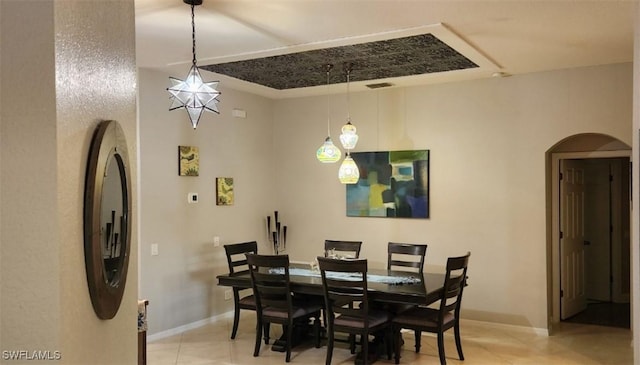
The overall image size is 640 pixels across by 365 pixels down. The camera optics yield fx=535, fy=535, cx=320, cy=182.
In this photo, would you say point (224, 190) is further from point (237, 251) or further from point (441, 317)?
point (441, 317)

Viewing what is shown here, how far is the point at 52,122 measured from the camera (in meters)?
1.45

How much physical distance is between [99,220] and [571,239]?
6.33 meters

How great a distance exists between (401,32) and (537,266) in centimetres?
328

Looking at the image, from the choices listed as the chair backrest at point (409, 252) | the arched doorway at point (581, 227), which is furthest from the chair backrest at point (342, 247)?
the arched doorway at point (581, 227)

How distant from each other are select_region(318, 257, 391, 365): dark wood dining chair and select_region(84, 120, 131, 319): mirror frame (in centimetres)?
278

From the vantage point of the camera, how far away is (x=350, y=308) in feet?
15.7

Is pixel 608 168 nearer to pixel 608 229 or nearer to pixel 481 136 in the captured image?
pixel 608 229

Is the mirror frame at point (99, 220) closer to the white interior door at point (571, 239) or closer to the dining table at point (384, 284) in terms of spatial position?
the dining table at point (384, 284)

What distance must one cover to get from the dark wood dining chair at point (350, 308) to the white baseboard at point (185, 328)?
2135 mm

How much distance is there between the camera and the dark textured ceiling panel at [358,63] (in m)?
4.80

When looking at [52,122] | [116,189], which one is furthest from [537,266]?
[52,122]

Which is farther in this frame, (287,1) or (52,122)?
(287,1)

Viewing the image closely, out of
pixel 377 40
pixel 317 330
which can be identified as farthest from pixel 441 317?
pixel 377 40

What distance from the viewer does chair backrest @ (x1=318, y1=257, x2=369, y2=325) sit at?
4.49 m
